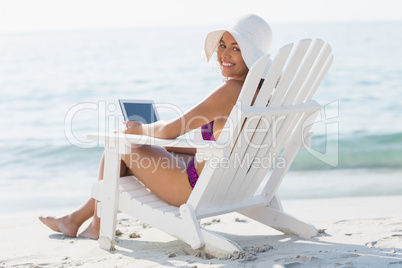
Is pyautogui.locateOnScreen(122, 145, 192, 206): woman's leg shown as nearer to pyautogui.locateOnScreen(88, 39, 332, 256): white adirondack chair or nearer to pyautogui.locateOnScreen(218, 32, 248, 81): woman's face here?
pyautogui.locateOnScreen(88, 39, 332, 256): white adirondack chair

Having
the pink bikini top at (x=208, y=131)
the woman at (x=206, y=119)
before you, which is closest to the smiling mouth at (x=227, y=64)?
the woman at (x=206, y=119)

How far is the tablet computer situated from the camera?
3.05m

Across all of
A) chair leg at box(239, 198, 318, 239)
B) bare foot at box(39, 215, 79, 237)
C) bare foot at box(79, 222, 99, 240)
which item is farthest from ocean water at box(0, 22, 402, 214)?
chair leg at box(239, 198, 318, 239)

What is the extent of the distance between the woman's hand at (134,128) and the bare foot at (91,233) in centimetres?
76

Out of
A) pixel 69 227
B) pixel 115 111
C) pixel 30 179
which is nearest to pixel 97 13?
pixel 115 111

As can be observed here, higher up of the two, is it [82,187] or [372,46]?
[372,46]

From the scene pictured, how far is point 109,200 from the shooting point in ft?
10.0

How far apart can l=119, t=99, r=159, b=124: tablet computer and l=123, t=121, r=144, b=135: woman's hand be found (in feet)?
0.34

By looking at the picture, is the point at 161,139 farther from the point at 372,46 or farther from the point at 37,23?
the point at 37,23

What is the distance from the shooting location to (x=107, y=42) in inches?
1025

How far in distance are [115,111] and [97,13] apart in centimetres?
2146

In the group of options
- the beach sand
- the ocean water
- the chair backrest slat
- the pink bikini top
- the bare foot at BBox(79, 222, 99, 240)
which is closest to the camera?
the chair backrest slat

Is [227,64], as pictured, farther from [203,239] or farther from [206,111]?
[203,239]

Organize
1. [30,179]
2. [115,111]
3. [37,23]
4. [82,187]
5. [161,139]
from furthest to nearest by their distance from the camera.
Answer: [37,23], [115,111], [30,179], [82,187], [161,139]
